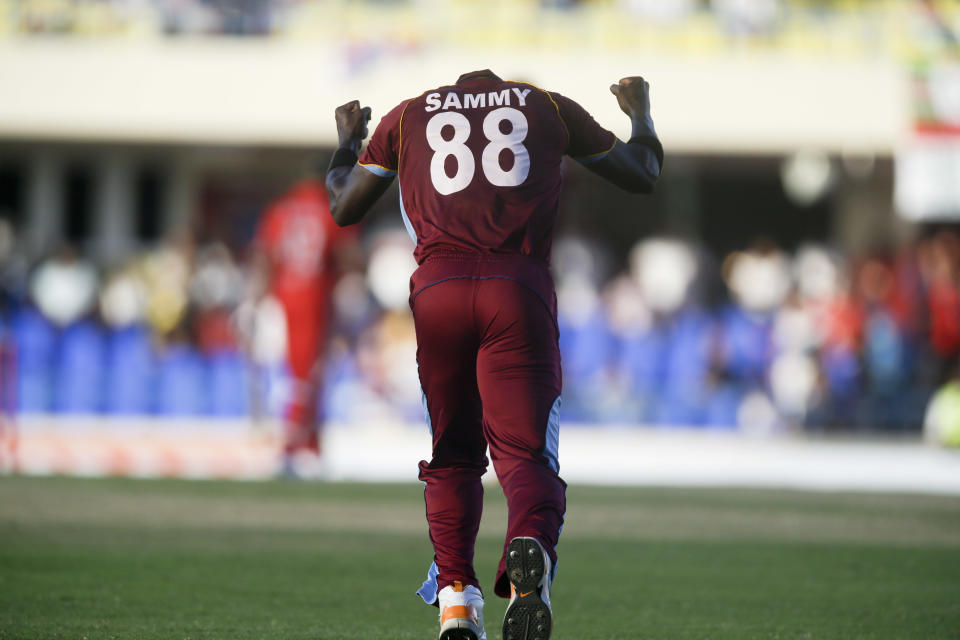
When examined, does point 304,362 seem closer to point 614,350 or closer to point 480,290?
point 614,350

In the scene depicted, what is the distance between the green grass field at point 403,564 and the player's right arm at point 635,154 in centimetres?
162

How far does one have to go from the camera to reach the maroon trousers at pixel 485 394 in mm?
4320

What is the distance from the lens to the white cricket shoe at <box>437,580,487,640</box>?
4273 mm

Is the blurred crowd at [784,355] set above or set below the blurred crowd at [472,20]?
below

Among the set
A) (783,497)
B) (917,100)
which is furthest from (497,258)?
(917,100)

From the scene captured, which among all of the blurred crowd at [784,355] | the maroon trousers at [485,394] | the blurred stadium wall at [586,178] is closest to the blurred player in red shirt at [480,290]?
the maroon trousers at [485,394]

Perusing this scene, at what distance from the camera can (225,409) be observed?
54.6 ft

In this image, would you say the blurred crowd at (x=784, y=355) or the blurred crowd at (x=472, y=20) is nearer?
the blurred crowd at (x=784, y=355)

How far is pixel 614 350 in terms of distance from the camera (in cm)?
1748

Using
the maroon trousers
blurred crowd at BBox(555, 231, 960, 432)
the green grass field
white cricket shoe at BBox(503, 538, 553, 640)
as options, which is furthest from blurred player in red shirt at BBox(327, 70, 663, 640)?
blurred crowd at BBox(555, 231, 960, 432)

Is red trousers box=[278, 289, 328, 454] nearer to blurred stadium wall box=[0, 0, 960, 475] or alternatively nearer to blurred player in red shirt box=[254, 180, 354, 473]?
blurred player in red shirt box=[254, 180, 354, 473]

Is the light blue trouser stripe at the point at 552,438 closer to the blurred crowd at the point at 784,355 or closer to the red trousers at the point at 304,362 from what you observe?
the red trousers at the point at 304,362

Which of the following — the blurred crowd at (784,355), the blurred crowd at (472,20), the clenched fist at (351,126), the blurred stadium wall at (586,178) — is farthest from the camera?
the blurred crowd at (472,20)

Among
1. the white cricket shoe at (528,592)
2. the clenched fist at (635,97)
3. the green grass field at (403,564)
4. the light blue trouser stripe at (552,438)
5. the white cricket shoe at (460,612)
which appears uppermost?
the clenched fist at (635,97)
